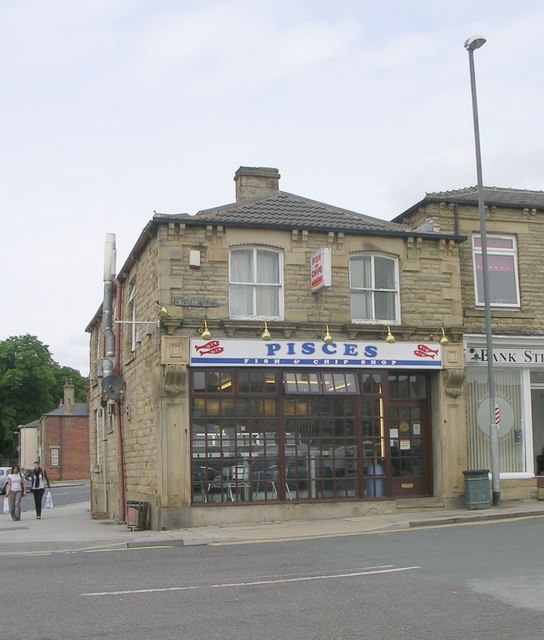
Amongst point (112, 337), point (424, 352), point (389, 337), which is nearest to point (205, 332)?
point (389, 337)

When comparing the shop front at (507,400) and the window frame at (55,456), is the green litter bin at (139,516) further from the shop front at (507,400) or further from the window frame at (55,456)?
the window frame at (55,456)

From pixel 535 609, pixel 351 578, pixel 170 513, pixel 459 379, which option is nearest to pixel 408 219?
pixel 459 379

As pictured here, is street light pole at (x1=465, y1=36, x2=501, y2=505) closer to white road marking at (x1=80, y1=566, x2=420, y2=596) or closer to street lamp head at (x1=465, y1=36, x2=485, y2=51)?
street lamp head at (x1=465, y1=36, x2=485, y2=51)

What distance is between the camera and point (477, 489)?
19.8 m

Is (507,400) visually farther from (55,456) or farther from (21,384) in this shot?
(21,384)

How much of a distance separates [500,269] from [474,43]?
5866 mm

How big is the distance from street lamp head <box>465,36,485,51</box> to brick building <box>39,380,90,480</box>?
177 ft

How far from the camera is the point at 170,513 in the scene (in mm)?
18391

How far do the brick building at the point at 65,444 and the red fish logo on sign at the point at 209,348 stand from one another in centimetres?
5169

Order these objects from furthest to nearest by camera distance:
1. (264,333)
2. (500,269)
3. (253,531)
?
(500,269), (264,333), (253,531)

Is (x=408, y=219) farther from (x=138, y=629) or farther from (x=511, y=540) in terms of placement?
(x=138, y=629)

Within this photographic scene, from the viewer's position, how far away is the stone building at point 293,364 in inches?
746

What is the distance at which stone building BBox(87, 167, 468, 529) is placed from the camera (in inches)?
746

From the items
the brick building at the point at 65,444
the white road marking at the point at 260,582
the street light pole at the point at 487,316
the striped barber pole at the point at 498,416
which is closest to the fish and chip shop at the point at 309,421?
the street light pole at the point at 487,316
